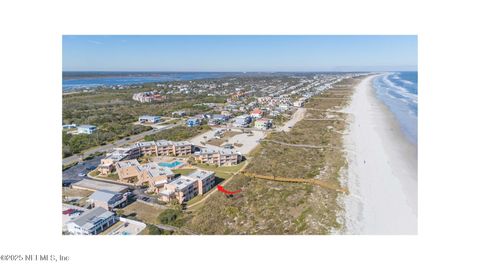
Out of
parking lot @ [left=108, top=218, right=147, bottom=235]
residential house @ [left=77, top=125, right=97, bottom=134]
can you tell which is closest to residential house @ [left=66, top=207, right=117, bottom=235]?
parking lot @ [left=108, top=218, right=147, bottom=235]

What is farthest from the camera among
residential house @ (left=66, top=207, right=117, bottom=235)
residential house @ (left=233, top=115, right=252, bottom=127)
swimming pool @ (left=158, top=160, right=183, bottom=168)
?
residential house @ (left=233, top=115, right=252, bottom=127)

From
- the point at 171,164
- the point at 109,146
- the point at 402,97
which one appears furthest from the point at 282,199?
the point at 402,97

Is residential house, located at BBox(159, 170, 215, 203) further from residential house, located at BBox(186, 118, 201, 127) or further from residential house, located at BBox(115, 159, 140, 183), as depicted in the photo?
residential house, located at BBox(186, 118, 201, 127)

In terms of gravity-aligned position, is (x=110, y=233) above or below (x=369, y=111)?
below

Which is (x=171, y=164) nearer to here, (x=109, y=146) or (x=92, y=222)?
(x=109, y=146)

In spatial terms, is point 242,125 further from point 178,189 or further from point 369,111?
point 178,189

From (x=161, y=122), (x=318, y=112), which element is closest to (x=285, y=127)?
(x=318, y=112)
